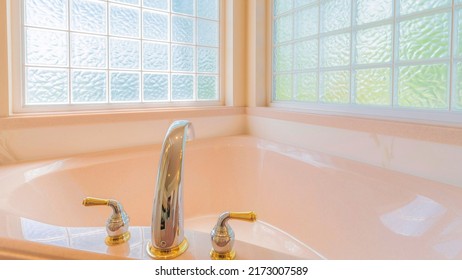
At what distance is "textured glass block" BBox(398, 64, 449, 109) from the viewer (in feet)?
3.84

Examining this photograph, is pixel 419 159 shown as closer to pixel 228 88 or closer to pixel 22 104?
pixel 228 88

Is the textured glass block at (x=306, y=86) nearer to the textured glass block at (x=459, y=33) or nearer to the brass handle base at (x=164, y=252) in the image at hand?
the textured glass block at (x=459, y=33)

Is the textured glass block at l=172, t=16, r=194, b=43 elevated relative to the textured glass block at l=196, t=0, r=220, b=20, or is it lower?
lower

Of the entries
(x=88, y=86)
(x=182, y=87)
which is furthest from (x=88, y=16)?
(x=182, y=87)

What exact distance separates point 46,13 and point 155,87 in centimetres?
69

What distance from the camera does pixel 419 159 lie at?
112 cm

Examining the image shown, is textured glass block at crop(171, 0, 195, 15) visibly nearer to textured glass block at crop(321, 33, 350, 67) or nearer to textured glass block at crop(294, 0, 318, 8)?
textured glass block at crop(294, 0, 318, 8)

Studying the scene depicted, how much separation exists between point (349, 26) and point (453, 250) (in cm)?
113

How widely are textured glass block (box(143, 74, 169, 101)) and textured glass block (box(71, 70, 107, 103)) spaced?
248 millimetres

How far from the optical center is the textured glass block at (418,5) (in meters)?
1.15

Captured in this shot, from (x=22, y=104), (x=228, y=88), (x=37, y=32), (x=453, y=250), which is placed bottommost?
(x=453, y=250)

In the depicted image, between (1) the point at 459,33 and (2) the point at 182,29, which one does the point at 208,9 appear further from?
(1) the point at 459,33

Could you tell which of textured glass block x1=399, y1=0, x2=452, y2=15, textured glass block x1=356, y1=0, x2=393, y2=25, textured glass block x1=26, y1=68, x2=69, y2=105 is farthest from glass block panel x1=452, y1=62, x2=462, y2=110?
textured glass block x1=26, y1=68, x2=69, y2=105

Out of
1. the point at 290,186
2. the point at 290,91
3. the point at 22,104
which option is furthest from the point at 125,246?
the point at 290,91
